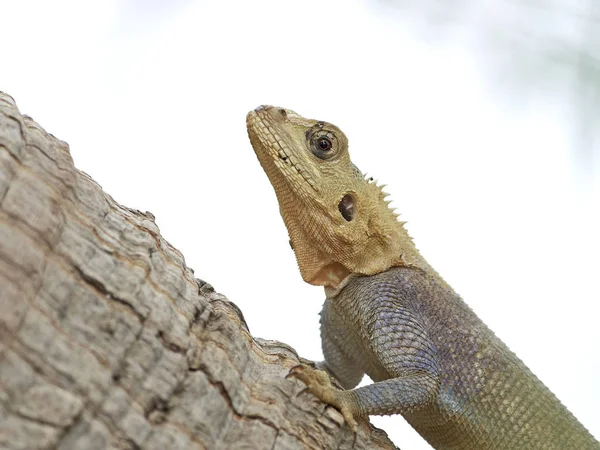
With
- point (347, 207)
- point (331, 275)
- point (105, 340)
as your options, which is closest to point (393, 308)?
point (331, 275)

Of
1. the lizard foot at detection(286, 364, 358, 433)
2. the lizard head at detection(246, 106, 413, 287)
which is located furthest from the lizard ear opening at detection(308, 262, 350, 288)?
the lizard foot at detection(286, 364, 358, 433)

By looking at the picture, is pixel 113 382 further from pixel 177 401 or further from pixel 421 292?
pixel 421 292

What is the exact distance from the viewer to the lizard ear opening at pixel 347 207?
4.32m

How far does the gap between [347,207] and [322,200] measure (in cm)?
22

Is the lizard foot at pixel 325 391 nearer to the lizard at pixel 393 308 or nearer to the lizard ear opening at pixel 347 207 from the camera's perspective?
the lizard at pixel 393 308

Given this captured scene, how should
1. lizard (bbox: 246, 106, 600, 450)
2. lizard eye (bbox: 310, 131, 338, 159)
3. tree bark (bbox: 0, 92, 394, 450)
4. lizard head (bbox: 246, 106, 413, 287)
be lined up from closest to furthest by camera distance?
tree bark (bbox: 0, 92, 394, 450) < lizard (bbox: 246, 106, 600, 450) < lizard head (bbox: 246, 106, 413, 287) < lizard eye (bbox: 310, 131, 338, 159)

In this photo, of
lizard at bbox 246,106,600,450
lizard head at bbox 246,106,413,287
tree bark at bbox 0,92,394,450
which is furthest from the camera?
lizard head at bbox 246,106,413,287

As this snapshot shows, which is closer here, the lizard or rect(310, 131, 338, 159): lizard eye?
the lizard

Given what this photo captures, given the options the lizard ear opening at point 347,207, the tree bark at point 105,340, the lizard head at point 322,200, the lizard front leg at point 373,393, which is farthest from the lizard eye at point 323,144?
the tree bark at point 105,340

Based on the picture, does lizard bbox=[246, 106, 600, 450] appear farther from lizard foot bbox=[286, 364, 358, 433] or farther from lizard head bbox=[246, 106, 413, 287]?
lizard foot bbox=[286, 364, 358, 433]

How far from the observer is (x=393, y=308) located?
161 inches

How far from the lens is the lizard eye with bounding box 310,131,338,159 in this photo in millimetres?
4312

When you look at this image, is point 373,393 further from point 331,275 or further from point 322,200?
point 322,200

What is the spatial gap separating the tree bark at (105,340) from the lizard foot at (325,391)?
5 cm
